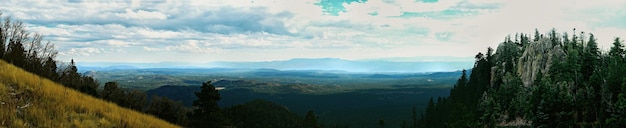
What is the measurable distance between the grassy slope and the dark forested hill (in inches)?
3439

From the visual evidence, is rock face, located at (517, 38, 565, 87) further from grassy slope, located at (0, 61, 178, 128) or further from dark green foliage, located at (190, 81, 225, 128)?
grassy slope, located at (0, 61, 178, 128)

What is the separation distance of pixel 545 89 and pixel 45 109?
4010 inches

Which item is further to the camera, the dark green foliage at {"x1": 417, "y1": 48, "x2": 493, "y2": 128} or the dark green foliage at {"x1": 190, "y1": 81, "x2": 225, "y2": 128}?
the dark green foliage at {"x1": 417, "y1": 48, "x2": 493, "y2": 128}

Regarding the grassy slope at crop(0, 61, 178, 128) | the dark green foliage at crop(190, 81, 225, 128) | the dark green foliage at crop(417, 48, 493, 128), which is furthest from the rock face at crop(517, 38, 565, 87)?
the grassy slope at crop(0, 61, 178, 128)

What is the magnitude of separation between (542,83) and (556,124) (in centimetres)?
1100

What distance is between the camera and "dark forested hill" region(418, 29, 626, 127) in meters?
90.9

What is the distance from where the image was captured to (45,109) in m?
12.4

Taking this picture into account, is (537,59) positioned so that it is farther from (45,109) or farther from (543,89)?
(45,109)

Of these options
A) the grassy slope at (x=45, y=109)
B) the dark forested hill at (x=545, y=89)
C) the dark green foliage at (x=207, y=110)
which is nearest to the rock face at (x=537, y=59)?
the dark forested hill at (x=545, y=89)

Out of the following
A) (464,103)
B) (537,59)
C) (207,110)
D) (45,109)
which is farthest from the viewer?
(464,103)

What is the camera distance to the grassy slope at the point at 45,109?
37.5ft

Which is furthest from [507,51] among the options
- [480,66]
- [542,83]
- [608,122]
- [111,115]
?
[111,115]

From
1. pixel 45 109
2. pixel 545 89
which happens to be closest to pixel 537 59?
pixel 545 89

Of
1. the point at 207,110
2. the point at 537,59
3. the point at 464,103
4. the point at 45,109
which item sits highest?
the point at 537,59
